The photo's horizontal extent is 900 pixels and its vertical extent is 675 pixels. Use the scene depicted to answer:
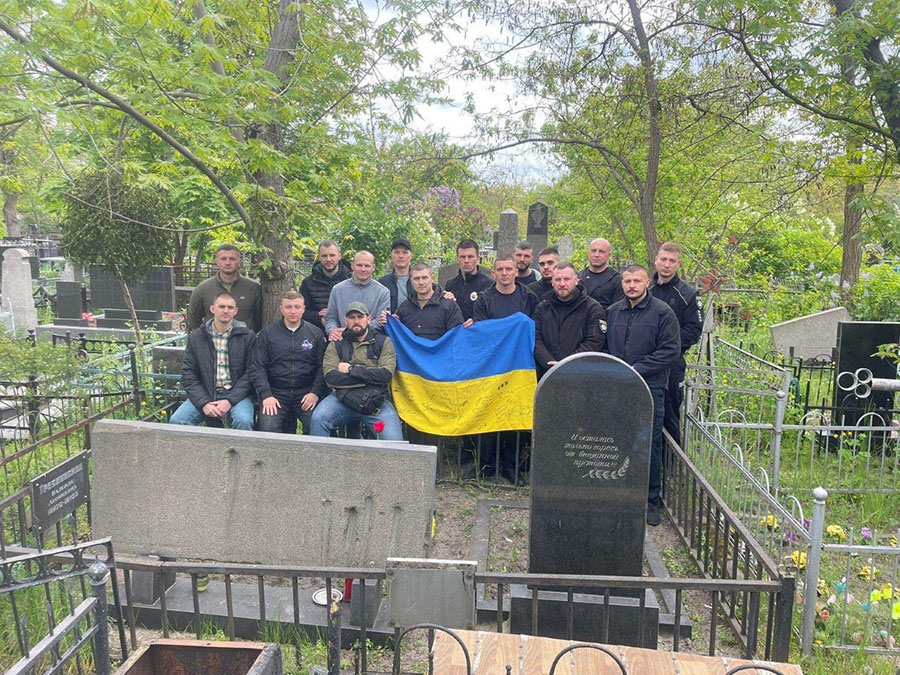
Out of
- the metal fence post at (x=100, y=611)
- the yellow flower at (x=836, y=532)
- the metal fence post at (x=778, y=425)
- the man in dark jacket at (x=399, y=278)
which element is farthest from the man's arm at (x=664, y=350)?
the metal fence post at (x=100, y=611)

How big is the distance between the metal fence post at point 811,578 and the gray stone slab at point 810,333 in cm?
871

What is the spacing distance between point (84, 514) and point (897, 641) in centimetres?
664

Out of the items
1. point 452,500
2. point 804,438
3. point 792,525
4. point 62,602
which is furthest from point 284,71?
point 804,438

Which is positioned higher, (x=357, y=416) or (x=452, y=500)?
(x=357, y=416)

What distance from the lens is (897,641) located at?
4.96 metres

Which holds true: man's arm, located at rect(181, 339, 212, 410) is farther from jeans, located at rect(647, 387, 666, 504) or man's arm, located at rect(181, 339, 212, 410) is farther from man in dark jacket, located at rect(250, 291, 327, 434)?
jeans, located at rect(647, 387, 666, 504)

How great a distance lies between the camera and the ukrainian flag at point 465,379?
709 cm

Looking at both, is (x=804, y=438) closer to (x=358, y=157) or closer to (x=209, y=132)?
(x=358, y=157)

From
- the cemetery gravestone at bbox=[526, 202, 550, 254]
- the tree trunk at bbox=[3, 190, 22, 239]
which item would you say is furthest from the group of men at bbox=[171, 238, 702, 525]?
the tree trunk at bbox=[3, 190, 22, 239]

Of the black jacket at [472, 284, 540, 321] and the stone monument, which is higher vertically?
the black jacket at [472, 284, 540, 321]

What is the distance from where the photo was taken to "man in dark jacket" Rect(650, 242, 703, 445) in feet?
23.1

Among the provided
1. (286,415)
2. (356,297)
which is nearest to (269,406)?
(286,415)

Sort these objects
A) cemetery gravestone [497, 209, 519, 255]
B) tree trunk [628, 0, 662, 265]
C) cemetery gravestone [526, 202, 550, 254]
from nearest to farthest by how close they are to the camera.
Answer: tree trunk [628, 0, 662, 265]
cemetery gravestone [497, 209, 519, 255]
cemetery gravestone [526, 202, 550, 254]

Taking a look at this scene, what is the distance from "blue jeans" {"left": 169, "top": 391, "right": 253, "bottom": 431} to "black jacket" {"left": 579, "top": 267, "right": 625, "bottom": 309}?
145 inches
